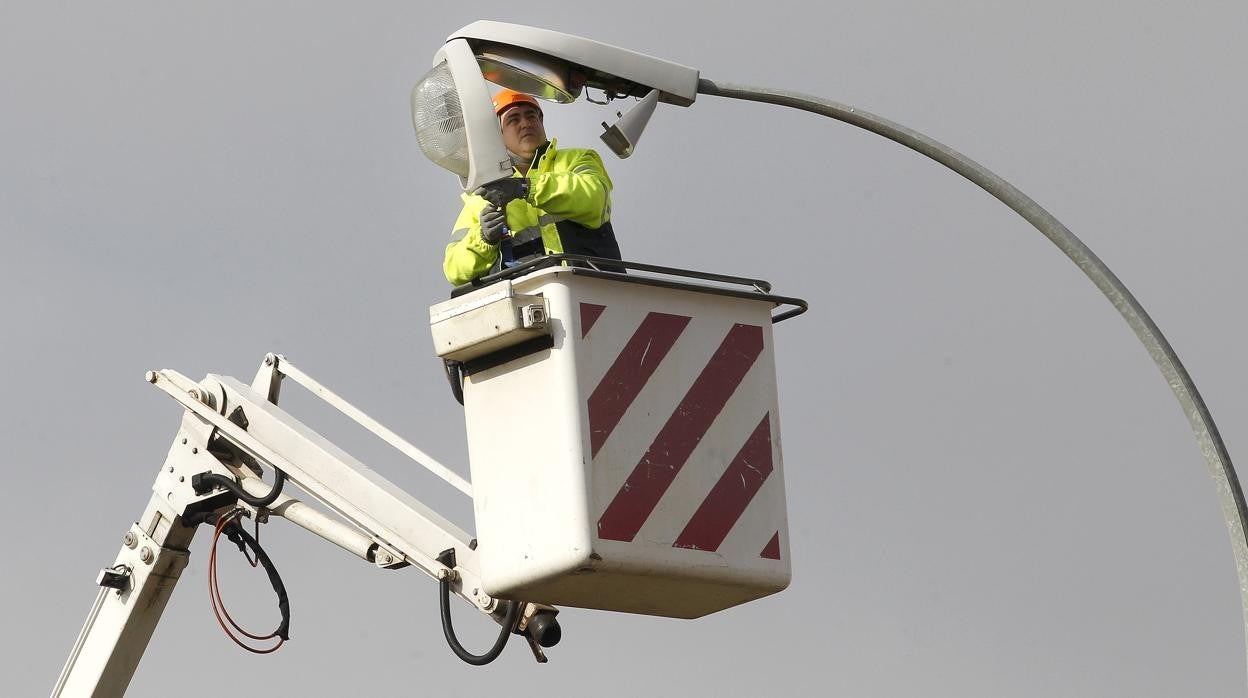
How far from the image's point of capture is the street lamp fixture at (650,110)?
9609 mm

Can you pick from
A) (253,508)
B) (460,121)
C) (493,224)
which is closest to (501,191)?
(493,224)

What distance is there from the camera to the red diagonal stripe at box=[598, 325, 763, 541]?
913 centimetres

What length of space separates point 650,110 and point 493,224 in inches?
37.6

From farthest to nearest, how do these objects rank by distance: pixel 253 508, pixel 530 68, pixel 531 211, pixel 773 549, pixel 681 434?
pixel 253 508 → pixel 531 211 → pixel 530 68 → pixel 773 549 → pixel 681 434

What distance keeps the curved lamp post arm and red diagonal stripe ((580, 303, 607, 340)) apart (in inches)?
58.8

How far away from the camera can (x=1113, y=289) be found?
975cm

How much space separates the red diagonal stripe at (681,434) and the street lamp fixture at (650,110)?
105cm

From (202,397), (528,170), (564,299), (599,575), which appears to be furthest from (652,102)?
(202,397)

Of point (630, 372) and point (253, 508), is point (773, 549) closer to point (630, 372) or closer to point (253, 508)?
point (630, 372)

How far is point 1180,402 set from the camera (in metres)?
9.72

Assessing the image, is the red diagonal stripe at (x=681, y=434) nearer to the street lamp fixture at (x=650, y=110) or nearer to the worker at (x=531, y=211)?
the worker at (x=531, y=211)

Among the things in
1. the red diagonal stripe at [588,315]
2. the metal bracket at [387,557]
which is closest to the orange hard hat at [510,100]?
the red diagonal stripe at [588,315]

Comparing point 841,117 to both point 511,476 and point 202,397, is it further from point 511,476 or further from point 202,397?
point 202,397

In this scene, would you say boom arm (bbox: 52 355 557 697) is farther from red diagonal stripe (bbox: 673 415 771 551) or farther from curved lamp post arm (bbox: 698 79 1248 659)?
curved lamp post arm (bbox: 698 79 1248 659)
